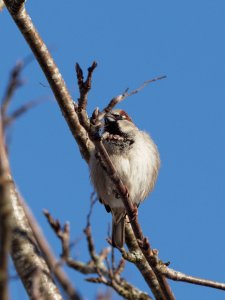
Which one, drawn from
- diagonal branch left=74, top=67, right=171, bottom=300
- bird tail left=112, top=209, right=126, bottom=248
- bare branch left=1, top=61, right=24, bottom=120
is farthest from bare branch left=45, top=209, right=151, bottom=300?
bare branch left=1, top=61, right=24, bottom=120

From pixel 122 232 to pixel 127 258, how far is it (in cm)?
126

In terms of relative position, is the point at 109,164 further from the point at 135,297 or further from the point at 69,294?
the point at 69,294

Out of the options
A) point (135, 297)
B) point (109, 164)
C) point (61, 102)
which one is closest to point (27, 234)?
point (109, 164)

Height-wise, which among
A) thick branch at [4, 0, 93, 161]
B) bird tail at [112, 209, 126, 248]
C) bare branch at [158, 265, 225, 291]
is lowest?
bare branch at [158, 265, 225, 291]

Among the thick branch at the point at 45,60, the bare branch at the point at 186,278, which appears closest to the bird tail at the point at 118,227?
the thick branch at the point at 45,60

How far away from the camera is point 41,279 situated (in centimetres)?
285

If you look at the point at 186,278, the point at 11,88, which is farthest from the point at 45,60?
the point at 11,88

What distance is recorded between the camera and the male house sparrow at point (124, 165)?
5875 millimetres

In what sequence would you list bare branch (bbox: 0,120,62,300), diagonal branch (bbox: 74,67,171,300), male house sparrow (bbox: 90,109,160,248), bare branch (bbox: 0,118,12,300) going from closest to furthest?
bare branch (bbox: 0,118,12,300), bare branch (bbox: 0,120,62,300), diagonal branch (bbox: 74,67,171,300), male house sparrow (bbox: 90,109,160,248)

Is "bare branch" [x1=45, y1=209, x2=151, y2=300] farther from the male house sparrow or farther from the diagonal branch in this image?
the male house sparrow

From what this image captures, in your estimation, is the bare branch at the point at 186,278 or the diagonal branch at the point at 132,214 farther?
the bare branch at the point at 186,278

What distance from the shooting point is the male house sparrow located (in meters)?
5.88

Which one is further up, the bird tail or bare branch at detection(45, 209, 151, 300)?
the bird tail

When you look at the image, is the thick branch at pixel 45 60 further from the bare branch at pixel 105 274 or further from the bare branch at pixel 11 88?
the bare branch at pixel 11 88
